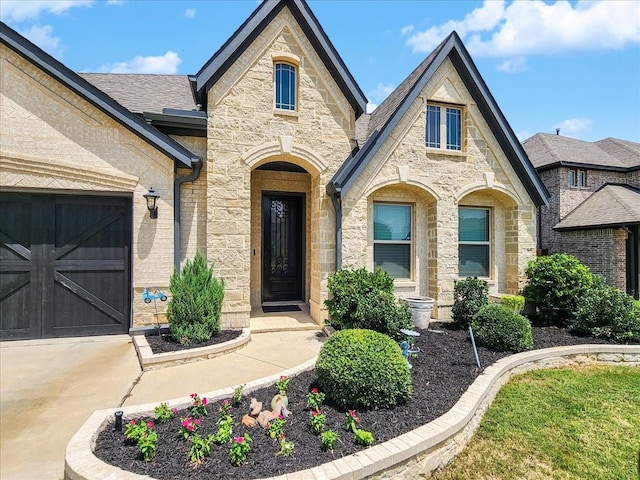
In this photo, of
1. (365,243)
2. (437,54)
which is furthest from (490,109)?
(365,243)

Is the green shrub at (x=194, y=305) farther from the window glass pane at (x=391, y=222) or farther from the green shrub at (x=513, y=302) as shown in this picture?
the green shrub at (x=513, y=302)

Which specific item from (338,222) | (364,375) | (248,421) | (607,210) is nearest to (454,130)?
(338,222)

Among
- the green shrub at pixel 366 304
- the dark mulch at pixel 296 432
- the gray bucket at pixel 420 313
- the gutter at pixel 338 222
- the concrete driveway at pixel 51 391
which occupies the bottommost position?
the concrete driveway at pixel 51 391

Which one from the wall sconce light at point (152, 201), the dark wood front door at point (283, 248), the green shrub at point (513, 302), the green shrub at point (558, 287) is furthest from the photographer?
the dark wood front door at point (283, 248)

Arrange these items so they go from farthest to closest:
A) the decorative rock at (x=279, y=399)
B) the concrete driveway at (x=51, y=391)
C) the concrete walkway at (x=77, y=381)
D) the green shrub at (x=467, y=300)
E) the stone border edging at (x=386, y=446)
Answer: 1. the green shrub at (x=467, y=300)
2. the decorative rock at (x=279, y=399)
3. the concrete walkway at (x=77, y=381)
4. the concrete driveway at (x=51, y=391)
5. the stone border edging at (x=386, y=446)

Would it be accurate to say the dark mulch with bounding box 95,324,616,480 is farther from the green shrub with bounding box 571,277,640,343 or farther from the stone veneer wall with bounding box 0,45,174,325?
the stone veneer wall with bounding box 0,45,174,325

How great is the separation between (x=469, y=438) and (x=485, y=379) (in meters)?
1.11

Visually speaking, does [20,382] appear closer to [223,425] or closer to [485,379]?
[223,425]

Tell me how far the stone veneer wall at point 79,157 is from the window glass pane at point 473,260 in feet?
24.2

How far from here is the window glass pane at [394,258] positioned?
8.67 metres

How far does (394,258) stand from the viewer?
8812 millimetres

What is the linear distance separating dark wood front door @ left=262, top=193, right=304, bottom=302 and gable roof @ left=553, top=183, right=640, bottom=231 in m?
12.0

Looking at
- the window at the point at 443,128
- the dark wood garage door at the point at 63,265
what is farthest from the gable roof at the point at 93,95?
the window at the point at 443,128

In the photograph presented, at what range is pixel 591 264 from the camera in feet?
44.5
